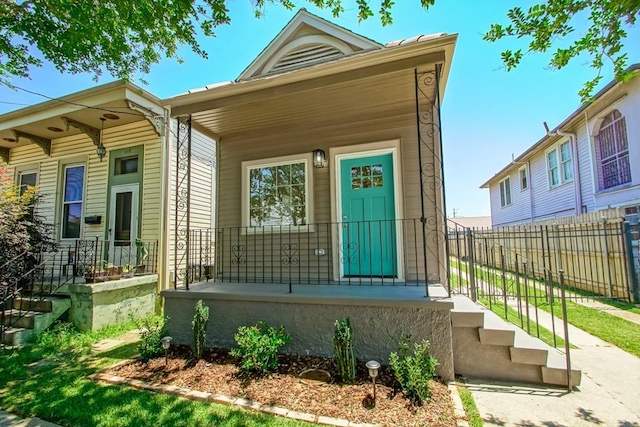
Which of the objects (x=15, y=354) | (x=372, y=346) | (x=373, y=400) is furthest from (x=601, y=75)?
(x=15, y=354)

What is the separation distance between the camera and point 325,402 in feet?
8.41

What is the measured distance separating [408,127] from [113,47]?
5.78 metres

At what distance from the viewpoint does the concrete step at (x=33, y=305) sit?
15.8 ft

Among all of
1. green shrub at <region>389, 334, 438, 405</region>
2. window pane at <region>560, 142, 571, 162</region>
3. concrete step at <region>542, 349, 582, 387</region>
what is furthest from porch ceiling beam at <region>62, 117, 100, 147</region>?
window pane at <region>560, 142, 571, 162</region>

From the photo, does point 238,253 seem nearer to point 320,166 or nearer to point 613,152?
point 320,166

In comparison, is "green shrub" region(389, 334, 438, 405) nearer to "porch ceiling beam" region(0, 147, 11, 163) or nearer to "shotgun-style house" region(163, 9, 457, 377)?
"shotgun-style house" region(163, 9, 457, 377)

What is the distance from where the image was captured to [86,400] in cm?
272

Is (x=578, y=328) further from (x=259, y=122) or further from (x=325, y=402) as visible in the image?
(x=259, y=122)

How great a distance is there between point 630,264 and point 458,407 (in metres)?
5.72

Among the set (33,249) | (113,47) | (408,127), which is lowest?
(33,249)

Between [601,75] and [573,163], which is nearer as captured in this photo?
[601,75]

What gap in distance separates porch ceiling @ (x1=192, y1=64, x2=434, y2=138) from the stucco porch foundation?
8.45 ft

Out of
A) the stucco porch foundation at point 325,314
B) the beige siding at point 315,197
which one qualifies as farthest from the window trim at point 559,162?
the stucco porch foundation at point 325,314

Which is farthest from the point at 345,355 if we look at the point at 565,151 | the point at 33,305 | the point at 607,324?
Result: the point at 565,151
